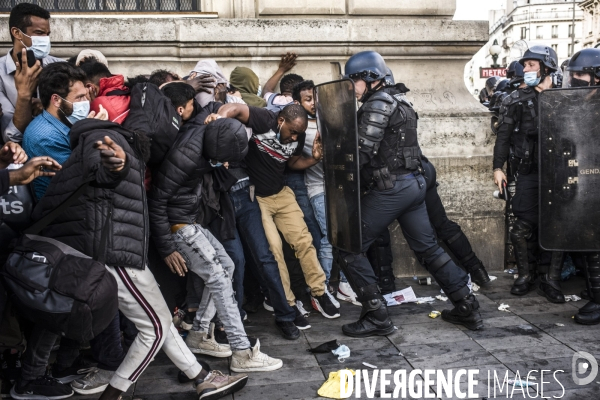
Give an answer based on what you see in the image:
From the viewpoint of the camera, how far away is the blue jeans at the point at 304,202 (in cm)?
579

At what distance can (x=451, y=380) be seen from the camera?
4.19m

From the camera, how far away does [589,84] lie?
5.75 meters

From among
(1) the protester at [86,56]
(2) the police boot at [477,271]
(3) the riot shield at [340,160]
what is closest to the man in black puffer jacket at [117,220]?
(3) the riot shield at [340,160]

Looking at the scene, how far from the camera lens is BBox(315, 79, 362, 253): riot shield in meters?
4.77

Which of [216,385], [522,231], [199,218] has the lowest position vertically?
[216,385]

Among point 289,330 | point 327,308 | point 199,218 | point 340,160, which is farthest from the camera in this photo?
point 327,308

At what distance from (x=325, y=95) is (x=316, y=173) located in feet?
3.20

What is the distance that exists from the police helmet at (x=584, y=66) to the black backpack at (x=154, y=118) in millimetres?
3647

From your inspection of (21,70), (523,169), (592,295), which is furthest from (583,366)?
(21,70)

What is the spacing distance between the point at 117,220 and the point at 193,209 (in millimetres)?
906

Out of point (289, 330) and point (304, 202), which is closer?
point (289, 330)

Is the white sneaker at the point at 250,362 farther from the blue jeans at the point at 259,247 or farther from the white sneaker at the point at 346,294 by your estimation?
the white sneaker at the point at 346,294

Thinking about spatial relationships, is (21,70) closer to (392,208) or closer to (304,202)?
(304,202)

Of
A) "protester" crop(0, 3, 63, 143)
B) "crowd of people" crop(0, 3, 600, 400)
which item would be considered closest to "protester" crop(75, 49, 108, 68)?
"crowd of people" crop(0, 3, 600, 400)
